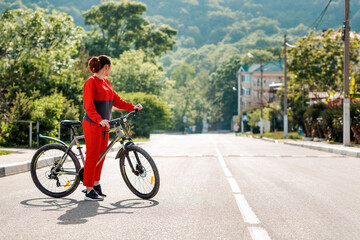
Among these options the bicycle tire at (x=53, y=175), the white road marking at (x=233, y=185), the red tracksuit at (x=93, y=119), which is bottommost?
the white road marking at (x=233, y=185)

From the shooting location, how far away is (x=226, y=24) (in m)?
173

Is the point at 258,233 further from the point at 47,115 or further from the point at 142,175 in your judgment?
the point at 47,115

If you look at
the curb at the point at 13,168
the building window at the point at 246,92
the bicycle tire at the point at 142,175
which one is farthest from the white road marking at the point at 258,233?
the building window at the point at 246,92

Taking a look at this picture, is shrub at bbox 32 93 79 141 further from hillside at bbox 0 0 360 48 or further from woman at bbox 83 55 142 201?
hillside at bbox 0 0 360 48

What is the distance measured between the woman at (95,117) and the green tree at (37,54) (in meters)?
14.1

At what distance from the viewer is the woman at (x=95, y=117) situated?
594 cm

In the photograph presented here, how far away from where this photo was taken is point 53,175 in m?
6.41

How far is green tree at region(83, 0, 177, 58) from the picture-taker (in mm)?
58000

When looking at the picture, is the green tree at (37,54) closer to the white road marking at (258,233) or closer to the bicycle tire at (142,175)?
the bicycle tire at (142,175)

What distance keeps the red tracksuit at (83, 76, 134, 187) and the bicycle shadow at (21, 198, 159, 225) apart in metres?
0.39

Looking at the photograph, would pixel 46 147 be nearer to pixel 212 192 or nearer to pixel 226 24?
pixel 212 192

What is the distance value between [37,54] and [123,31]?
36.5 m

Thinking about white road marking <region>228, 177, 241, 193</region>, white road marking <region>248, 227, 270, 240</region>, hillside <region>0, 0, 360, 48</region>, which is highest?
hillside <region>0, 0, 360, 48</region>

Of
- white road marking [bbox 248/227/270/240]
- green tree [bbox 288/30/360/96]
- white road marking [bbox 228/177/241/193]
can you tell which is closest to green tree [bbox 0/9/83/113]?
white road marking [bbox 228/177/241/193]
